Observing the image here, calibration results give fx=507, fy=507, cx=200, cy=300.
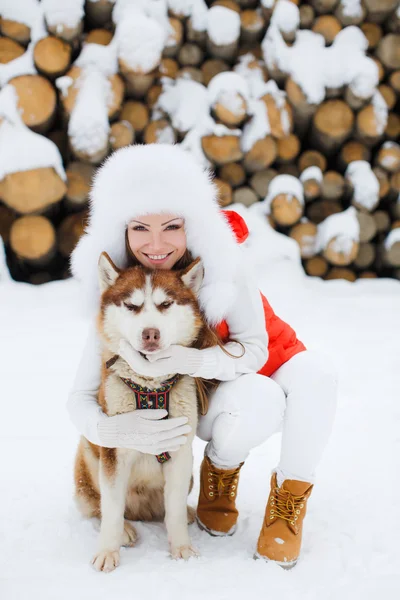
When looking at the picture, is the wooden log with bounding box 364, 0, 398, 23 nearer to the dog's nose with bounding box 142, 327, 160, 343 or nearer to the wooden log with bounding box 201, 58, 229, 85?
the wooden log with bounding box 201, 58, 229, 85

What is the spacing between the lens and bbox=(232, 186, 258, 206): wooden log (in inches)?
128

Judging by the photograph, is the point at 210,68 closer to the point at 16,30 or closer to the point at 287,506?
the point at 16,30

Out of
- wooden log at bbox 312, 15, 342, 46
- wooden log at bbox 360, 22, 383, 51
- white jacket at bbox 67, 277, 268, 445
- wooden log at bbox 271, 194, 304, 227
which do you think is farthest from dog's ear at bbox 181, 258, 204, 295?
wooden log at bbox 360, 22, 383, 51

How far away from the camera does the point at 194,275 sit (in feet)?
4.31

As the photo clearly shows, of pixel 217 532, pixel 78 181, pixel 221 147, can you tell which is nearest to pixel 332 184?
pixel 221 147

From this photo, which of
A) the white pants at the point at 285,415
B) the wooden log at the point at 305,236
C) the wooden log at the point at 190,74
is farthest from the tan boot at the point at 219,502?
the wooden log at the point at 190,74

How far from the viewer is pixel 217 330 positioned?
1.41 metres

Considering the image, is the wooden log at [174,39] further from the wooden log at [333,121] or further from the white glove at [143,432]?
the white glove at [143,432]

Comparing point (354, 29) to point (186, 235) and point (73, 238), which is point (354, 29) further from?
point (186, 235)

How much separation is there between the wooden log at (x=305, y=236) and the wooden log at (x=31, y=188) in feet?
4.96

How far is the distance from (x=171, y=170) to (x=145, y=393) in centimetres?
58

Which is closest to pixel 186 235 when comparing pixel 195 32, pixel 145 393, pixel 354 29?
pixel 145 393

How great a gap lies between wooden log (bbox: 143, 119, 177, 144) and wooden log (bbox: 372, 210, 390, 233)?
4.85 ft

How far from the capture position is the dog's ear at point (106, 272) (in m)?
1.28
